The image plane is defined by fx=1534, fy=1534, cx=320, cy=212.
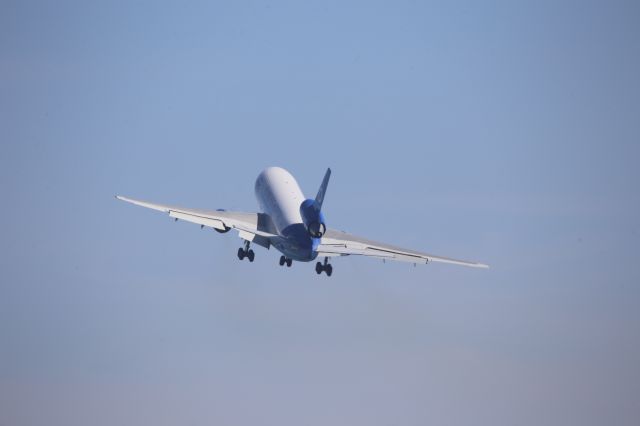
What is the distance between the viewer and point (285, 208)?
124375mm

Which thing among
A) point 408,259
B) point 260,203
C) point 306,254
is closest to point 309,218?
point 306,254

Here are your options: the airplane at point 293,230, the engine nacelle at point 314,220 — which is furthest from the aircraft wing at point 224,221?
the engine nacelle at point 314,220

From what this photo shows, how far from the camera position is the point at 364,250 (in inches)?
4705

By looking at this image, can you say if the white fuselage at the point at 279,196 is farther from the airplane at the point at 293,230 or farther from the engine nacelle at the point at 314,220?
the engine nacelle at the point at 314,220

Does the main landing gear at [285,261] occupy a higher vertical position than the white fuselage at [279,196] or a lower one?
lower

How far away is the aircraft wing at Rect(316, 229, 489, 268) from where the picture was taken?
118 metres

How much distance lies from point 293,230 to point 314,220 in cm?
361

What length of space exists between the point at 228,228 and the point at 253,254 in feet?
9.78

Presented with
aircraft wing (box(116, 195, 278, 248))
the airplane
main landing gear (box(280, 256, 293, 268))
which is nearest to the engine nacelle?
the airplane

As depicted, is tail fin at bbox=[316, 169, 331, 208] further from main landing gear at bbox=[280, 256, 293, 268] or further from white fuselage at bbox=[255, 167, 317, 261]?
main landing gear at bbox=[280, 256, 293, 268]

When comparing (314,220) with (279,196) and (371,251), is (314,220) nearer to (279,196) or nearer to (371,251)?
(371,251)

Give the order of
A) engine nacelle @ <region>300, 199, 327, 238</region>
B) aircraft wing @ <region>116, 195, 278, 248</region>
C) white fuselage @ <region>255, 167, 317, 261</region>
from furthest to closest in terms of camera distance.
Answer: aircraft wing @ <region>116, 195, 278, 248</region> → white fuselage @ <region>255, 167, 317, 261</region> → engine nacelle @ <region>300, 199, 327, 238</region>

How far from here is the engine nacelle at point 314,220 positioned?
11475 centimetres

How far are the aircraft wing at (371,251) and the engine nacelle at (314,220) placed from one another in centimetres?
225
